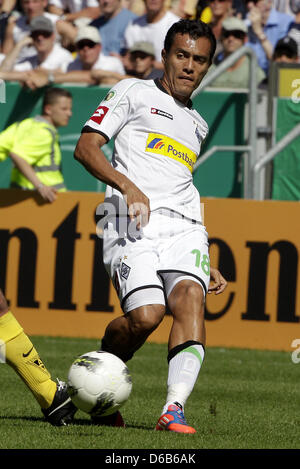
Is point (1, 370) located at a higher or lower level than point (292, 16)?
lower

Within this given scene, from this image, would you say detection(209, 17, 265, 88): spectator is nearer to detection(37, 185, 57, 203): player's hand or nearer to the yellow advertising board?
the yellow advertising board

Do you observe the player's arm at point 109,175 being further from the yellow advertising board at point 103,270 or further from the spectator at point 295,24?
the spectator at point 295,24

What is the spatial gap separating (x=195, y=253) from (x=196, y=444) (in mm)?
1221

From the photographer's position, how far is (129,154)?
6184 mm

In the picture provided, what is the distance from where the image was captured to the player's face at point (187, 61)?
20.2 feet

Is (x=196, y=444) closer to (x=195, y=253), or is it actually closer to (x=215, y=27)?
(x=195, y=253)

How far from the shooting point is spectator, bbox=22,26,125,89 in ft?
41.3

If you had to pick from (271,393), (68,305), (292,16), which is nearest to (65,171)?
(68,305)

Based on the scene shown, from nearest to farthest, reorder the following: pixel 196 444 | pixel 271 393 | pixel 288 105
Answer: pixel 196 444 → pixel 271 393 → pixel 288 105

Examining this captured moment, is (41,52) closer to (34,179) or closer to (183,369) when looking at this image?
(34,179)

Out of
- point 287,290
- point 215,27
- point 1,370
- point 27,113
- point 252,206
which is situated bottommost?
point 1,370

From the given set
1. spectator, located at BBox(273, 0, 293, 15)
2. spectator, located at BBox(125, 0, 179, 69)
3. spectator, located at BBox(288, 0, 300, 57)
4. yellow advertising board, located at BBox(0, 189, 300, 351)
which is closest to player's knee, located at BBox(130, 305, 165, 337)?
yellow advertising board, located at BBox(0, 189, 300, 351)

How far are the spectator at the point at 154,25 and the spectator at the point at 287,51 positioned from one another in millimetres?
1465

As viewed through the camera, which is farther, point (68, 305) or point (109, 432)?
point (68, 305)
